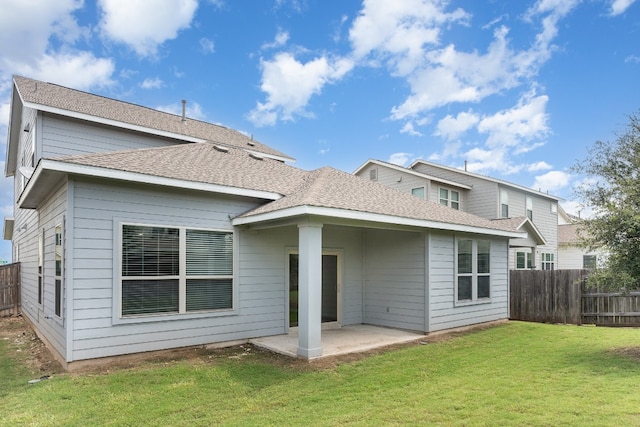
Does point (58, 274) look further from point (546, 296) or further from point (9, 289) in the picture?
point (546, 296)

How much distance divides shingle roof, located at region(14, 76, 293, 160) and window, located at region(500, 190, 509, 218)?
1166 cm

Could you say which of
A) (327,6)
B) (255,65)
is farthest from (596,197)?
(255,65)

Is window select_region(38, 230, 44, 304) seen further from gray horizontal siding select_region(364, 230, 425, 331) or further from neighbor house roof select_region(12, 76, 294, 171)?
gray horizontal siding select_region(364, 230, 425, 331)

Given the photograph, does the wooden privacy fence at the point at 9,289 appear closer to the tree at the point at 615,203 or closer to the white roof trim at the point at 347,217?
the white roof trim at the point at 347,217

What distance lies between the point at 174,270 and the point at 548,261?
2226 cm

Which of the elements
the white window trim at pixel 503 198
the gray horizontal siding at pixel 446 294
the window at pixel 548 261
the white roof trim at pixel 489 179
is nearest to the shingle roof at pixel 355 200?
the gray horizontal siding at pixel 446 294

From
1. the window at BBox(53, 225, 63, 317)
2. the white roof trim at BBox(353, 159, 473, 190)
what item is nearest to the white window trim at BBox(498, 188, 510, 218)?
the white roof trim at BBox(353, 159, 473, 190)

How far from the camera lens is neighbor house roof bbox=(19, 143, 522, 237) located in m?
6.65

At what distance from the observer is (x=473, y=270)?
1068 centimetres

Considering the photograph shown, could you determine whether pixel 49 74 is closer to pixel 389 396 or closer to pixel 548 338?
pixel 389 396

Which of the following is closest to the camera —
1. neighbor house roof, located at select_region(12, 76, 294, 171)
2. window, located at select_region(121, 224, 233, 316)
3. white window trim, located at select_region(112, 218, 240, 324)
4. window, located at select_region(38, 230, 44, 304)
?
white window trim, located at select_region(112, 218, 240, 324)

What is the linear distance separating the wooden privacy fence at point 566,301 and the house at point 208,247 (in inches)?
53.7

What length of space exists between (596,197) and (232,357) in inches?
301

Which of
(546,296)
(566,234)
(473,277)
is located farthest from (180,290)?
(566,234)
